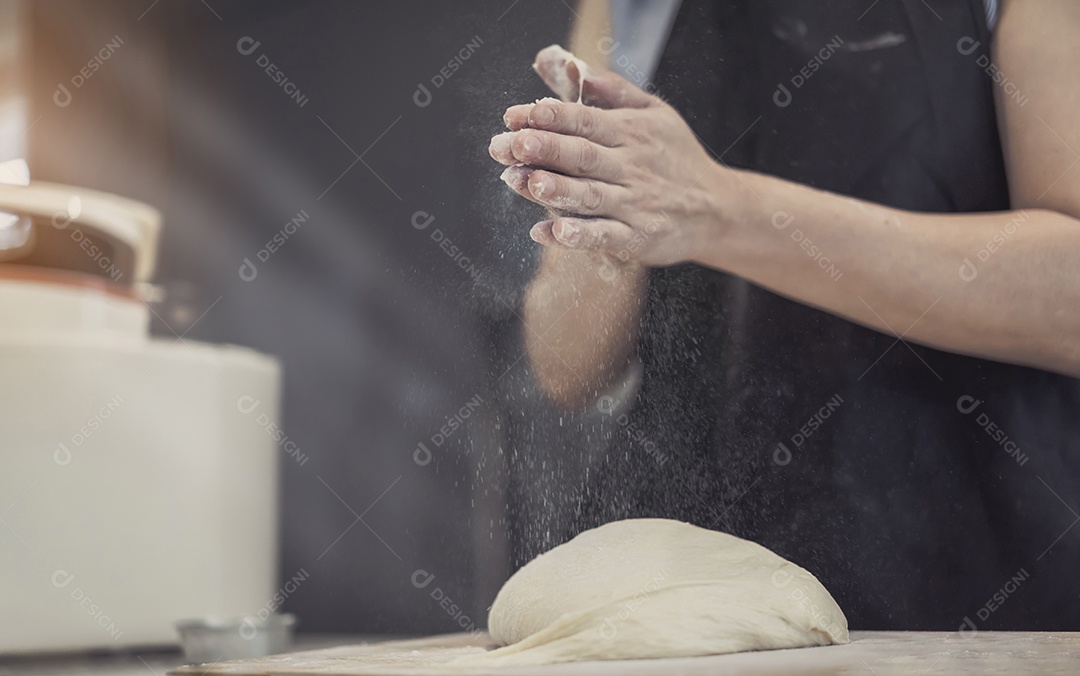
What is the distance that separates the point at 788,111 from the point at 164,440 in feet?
3.68

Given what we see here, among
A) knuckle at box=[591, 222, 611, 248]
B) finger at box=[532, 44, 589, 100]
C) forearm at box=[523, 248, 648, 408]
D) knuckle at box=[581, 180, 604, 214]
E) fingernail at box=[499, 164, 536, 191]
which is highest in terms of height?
finger at box=[532, 44, 589, 100]

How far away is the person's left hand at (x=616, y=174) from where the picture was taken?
83 centimetres

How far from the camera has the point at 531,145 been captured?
82 cm

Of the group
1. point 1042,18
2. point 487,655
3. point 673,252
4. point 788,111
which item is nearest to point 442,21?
point 788,111

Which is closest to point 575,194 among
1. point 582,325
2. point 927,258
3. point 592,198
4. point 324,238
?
point 592,198

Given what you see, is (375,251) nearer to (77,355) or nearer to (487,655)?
(77,355)

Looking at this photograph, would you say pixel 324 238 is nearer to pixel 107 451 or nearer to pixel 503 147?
pixel 107 451

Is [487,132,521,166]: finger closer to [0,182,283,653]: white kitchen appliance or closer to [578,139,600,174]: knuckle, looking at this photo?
[578,139,600,174]: knuckle

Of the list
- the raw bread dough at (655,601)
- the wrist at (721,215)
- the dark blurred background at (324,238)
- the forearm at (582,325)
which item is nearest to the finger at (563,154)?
the wrist at (721,215)

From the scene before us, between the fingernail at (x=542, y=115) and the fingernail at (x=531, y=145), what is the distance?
2cm

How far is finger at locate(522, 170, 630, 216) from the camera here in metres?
0.84

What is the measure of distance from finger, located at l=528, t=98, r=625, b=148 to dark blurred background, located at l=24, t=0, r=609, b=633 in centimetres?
57

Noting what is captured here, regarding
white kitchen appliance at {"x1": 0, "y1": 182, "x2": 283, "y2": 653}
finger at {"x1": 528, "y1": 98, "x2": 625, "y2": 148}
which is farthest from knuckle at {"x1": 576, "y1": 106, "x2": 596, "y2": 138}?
white kitchen appliance at {"x1": 0, "y1": 182, "x2": 283, "y2": 653}

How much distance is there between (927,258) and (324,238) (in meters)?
1.19
